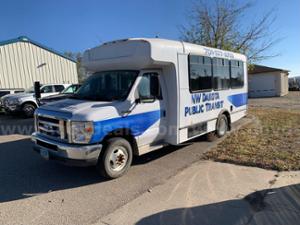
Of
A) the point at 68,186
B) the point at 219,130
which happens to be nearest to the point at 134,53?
the point at 68,186

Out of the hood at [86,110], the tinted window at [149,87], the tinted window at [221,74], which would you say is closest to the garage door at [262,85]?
the tinted window at [221,74]

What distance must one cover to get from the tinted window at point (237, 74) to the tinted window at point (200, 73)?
1.83 m

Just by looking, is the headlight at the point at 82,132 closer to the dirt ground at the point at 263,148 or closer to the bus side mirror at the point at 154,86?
the bus side mirror at the point at 154,86

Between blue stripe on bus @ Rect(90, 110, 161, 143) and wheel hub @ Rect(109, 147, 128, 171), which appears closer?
blue stripe on bus @ Rect(90, 110, 161, 143)

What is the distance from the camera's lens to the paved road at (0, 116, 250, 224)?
3727mm

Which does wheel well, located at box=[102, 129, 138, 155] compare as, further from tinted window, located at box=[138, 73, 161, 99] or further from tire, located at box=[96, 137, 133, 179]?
tinted window, located at box=[138, 73, 161, 99]

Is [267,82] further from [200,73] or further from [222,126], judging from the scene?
[200,73]

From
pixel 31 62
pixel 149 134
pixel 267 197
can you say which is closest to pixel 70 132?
pixel 149 134

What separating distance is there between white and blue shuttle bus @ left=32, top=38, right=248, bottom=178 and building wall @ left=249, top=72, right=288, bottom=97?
2717cm

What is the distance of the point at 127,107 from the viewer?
16.2ft

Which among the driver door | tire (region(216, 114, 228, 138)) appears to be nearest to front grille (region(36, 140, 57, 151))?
tire (region(216, 114, 228, 138))

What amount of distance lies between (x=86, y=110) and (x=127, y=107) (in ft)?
2.78

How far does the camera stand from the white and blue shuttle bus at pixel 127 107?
176 inches

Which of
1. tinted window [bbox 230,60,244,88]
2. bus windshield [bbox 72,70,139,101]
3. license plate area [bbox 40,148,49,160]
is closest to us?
license plate area [bbox 40,148,49,160]
